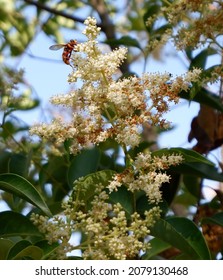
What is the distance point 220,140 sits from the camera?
7.72ft

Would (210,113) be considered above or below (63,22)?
below

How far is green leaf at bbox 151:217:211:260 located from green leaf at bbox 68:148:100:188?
0.96 feet

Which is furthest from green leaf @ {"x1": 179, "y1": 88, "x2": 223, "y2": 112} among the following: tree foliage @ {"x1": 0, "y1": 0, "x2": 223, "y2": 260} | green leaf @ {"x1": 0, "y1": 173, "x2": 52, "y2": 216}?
green leaf @ {"x1": 0, "y1": 173, "x2": 52, "y2": 216}

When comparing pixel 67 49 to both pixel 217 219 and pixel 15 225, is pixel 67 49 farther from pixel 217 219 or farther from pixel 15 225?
pixel 217 219

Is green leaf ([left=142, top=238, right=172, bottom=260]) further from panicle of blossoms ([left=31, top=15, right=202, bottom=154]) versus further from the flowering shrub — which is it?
panicle of blossoms ([left=31, top=15, right=202, bottom=154])

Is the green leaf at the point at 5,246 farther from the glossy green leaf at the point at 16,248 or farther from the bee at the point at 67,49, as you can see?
the bee at the point at 67,49

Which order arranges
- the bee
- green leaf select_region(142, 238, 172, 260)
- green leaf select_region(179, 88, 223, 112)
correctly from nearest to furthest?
the bee
green leaf select_region(142, 238, 172, 260)
green leaf select_region(179, 88, 223, 112)

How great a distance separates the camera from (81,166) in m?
1.89

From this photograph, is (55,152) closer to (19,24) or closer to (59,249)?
(59,249)

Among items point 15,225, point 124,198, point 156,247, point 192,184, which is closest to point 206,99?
point 192,184

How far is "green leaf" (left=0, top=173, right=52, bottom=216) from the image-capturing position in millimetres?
1569
